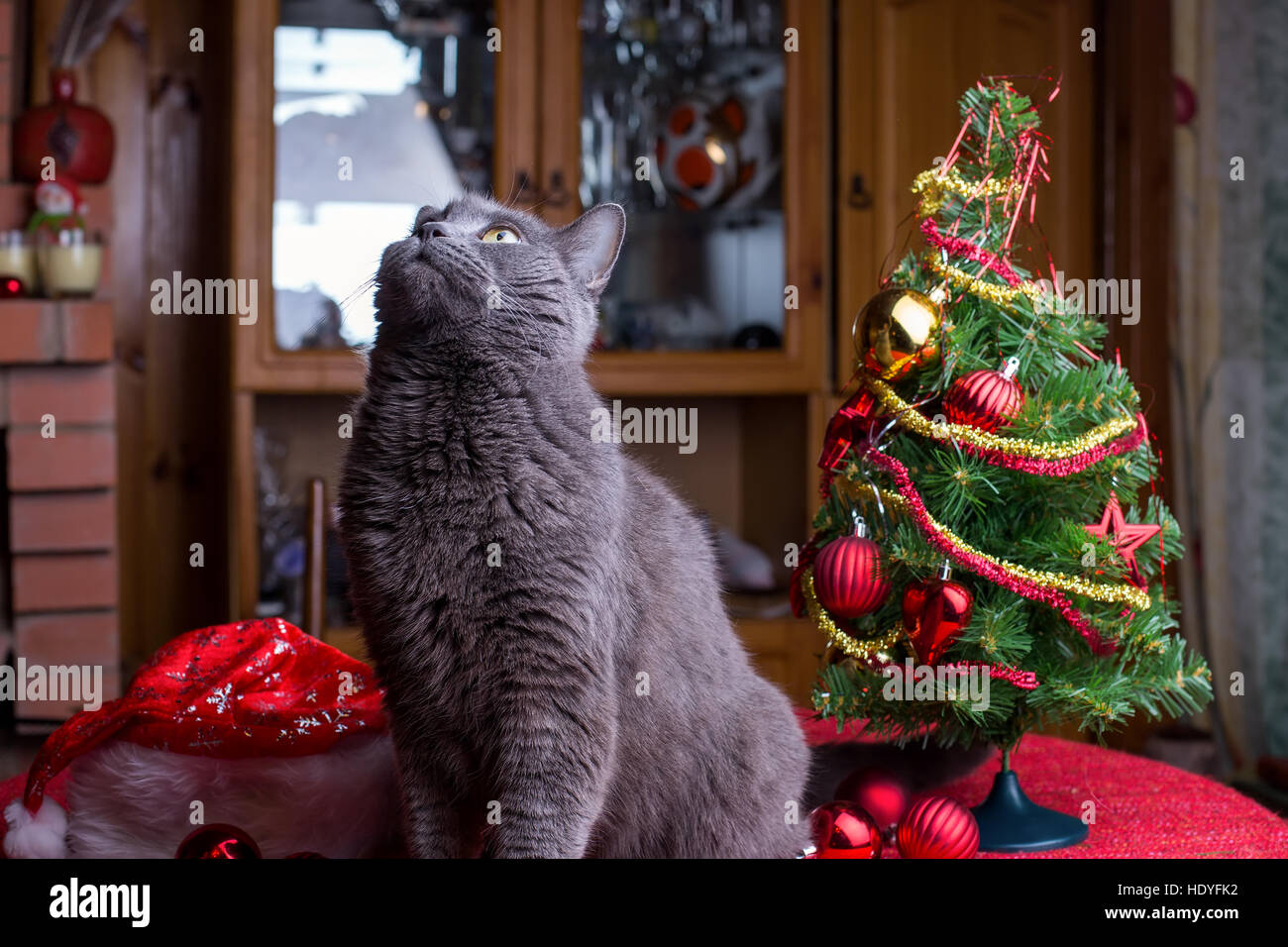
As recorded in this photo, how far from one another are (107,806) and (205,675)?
5.3 inches

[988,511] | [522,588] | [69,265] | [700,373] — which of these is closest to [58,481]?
[69,265]

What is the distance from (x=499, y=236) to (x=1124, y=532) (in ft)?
1.90

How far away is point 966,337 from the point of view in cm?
98

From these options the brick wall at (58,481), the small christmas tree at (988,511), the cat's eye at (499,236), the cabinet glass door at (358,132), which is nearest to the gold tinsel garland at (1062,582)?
the small christmas tree at (988,511)

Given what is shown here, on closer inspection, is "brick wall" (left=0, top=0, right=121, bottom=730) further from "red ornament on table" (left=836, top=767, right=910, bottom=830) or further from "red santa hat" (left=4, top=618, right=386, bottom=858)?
"red ornament on table" (left=836, top=767, right=910, bottom=830)

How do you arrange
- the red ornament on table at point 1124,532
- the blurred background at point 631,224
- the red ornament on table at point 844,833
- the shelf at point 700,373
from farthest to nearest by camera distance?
1. the shelf at point 700,373
2. the blurred background at point 631,224
3. the red ornament on table at point 1124,532
4. the red ornament on table at point 844,833

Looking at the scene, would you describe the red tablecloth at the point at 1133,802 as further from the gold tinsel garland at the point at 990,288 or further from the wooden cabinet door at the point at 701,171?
the wooden cabinet door at the point at 701,171

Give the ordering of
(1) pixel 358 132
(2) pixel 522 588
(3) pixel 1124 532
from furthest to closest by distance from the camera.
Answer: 1. (1) pixel 358 132
2. (3) pixel 1124 532
3. (2) pixel 522 588

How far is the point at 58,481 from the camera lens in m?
2.05

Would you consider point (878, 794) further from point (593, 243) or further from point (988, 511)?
point (593, 243)

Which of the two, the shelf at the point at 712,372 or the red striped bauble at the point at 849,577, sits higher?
the shelf at the point at 712,372

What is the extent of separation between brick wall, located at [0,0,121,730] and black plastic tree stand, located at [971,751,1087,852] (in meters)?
1.68

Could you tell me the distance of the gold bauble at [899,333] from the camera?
95cm
